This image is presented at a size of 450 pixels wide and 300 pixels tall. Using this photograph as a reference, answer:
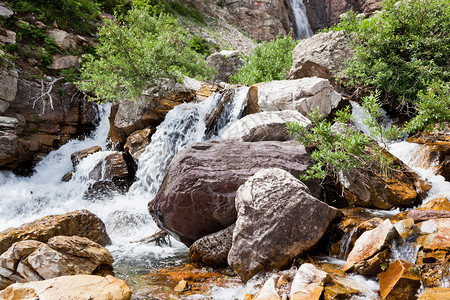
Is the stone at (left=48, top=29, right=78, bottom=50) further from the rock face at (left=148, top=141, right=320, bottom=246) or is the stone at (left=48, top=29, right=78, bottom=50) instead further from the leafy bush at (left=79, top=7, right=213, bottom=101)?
the rock face at (left=148, top=141, right=320, bottom=246)

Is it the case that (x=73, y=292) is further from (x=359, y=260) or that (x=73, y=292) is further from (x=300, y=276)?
(x=359, y=260)

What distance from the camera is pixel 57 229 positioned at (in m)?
5.30

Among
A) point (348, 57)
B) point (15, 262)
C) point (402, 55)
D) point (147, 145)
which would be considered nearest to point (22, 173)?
point (147, 145)

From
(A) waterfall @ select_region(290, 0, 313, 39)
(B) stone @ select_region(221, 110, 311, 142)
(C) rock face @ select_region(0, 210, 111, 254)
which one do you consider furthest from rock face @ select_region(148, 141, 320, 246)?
(A) waterfall @ select_region(290, 0, 313, 39)

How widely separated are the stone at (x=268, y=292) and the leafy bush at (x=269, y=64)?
11.1 meters

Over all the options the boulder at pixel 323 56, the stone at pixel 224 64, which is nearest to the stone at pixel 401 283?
the boulder at pixel 323 56

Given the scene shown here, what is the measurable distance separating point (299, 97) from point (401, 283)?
632 cm

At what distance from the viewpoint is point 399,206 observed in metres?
5.34

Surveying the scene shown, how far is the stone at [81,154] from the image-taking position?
10.5m

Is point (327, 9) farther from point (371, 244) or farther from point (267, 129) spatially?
point (371, 244)

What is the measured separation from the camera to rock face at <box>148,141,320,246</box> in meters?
4.99

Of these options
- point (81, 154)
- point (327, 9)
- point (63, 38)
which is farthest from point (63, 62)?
point (327, 9)

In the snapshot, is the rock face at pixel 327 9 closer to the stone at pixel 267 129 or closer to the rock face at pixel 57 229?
the stone at pixel 267 129

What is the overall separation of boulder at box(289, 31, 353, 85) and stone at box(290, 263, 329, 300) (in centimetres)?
895
